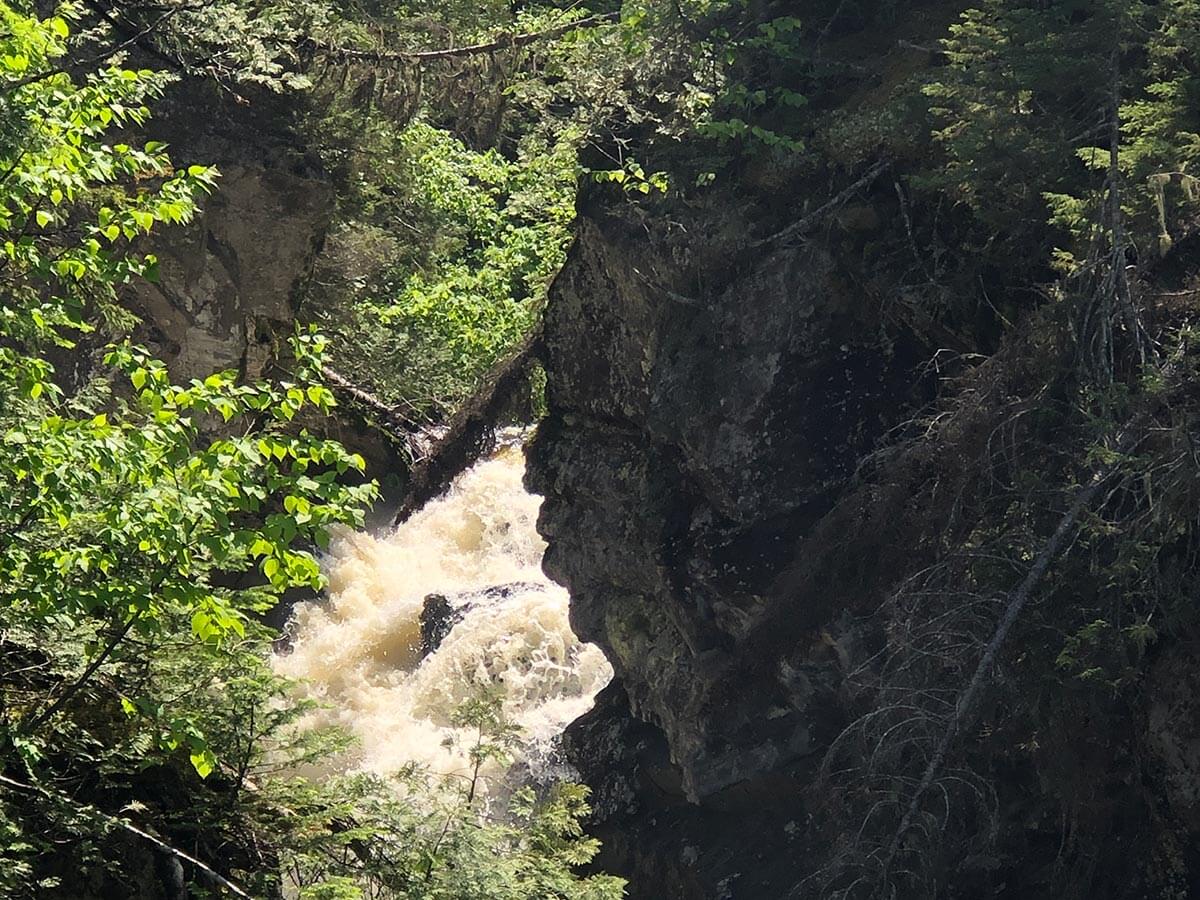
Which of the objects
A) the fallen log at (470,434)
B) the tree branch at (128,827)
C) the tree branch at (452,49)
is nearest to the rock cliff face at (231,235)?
the tree branch at (452,49)

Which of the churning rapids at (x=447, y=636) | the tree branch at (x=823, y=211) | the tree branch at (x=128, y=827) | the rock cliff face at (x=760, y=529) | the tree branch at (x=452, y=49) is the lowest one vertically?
the tree branch at (x=128, y=827)

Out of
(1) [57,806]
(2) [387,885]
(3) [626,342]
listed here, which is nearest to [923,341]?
(3) [626,342]

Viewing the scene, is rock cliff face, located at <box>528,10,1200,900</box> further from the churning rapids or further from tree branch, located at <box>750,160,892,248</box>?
the churning rapids

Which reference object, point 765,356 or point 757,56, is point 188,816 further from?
point 757,56

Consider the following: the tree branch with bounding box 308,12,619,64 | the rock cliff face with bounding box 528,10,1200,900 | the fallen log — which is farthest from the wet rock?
the tree branch with bounding box 308,12,619,64

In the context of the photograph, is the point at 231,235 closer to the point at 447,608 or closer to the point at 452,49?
the point at 452,49

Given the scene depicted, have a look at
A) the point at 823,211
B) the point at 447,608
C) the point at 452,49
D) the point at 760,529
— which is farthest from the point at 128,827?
the point at 447,608

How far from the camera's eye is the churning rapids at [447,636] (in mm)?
15922

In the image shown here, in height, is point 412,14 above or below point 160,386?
above

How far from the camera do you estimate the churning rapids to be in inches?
627

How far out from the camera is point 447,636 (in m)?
16.8

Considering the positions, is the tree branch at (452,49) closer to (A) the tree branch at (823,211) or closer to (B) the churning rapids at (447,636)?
(A) the tree branch at (823,211)

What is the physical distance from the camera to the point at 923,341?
37.5ft

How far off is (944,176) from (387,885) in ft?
20.4
